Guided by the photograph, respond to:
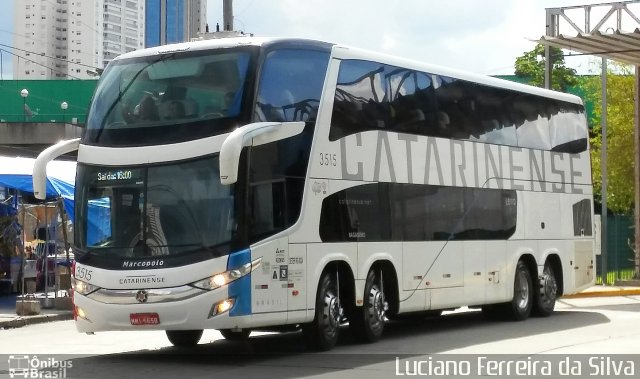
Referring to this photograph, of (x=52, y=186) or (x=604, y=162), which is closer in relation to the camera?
(x=52, y=186)

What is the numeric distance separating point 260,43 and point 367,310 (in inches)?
169

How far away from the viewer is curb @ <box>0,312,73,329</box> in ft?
72.9

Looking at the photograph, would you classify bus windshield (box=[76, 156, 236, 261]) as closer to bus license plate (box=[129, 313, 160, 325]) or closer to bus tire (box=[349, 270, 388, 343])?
bus license plate (box=[129, 313, 160, 325])

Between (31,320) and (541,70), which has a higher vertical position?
(541,70)

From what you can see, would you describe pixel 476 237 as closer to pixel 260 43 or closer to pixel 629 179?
pixel 260 43

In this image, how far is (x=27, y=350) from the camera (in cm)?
1738

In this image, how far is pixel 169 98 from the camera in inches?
596

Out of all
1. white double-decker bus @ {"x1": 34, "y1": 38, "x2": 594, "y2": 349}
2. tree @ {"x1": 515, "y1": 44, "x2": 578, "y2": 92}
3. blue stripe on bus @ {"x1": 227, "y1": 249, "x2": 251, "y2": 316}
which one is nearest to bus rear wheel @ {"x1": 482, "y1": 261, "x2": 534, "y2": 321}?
white double-decker bus @ {"x1": 34, "y1": 38, "x2": 594, "y2": 349}

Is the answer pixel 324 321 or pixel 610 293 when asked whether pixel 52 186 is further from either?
pixel 610 293

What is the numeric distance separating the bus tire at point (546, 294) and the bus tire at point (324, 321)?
7427 millimetres

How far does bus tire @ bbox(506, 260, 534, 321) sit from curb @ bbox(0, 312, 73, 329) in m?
8.67

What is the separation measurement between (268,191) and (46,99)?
178 ft

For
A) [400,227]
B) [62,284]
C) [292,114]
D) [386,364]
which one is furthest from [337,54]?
[62,284]

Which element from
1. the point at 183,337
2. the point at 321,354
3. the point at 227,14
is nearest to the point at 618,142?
the point at 227,14
